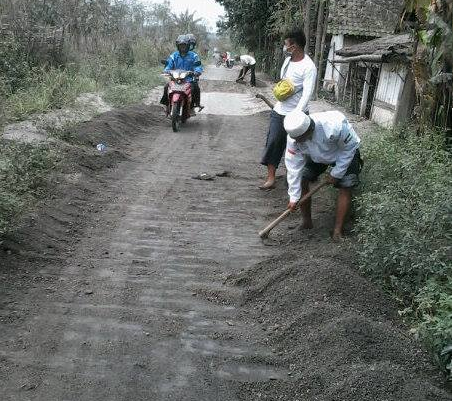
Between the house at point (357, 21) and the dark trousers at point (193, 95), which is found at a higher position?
the house at point (357, 21)

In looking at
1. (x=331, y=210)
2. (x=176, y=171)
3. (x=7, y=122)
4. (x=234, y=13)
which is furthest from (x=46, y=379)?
(x=234, y=13)

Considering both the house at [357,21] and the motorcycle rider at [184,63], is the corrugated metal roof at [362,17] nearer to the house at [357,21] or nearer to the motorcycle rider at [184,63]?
the house at [357,21]

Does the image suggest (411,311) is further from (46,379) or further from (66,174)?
(66,174)

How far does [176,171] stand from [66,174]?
1615mm

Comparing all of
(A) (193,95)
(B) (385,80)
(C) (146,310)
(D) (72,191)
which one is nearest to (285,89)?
(D) (72,191)

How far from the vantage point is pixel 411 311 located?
350 cm

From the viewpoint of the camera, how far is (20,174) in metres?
5.48

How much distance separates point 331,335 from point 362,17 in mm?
17222

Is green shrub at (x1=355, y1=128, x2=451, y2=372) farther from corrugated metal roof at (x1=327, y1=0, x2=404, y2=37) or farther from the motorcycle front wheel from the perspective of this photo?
corrugated metal roof at (x1=327, y1=0, x2=404, y2=37)

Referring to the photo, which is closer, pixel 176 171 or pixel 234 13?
pixel 176 171

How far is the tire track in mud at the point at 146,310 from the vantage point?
9.32ft

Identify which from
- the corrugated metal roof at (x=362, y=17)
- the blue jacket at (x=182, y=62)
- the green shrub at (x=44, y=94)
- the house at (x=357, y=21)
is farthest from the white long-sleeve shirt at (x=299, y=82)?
the corrugated metal roof at (x=362, y=17)

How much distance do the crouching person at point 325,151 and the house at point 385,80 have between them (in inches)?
145

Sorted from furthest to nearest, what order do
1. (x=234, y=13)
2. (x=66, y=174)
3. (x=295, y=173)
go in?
(x=234, y=13), (x=66, y=174), (x=295, y=173)
